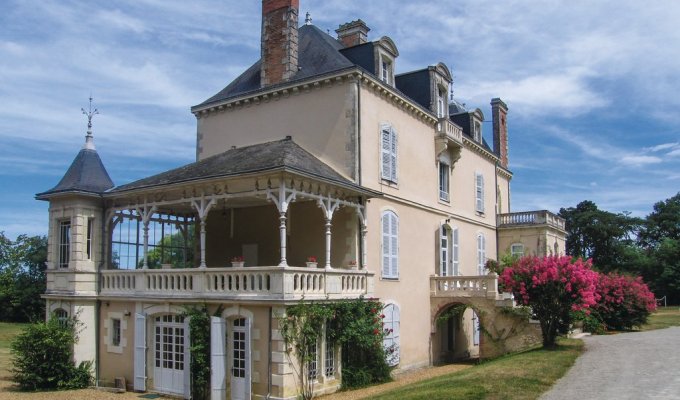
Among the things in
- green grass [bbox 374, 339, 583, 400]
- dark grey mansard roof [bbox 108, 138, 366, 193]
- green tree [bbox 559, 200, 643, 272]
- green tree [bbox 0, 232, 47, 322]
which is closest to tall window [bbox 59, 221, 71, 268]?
dark grey mansard roof [bbox 108, 138, 366, 193]

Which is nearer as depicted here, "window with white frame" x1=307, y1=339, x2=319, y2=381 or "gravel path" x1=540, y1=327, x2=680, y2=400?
"gravel path" x1=540, y1=327, x2=680, y2=400

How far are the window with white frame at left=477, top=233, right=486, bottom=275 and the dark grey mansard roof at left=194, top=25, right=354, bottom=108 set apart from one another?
985cm

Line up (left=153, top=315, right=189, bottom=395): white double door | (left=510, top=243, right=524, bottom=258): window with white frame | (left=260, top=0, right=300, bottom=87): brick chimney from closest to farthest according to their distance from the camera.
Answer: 1. (left=153, top=315, right=189, bottom=395): white double door
2. (left=260, top=0, right=300, bottom=87): brick chimney
3. (left=510, top=243, right=524, bottom=258): window with white frame

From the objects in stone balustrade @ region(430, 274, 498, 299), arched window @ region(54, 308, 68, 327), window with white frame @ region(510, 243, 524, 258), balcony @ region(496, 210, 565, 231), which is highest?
balcony @ region(496, 210, 565, 231)

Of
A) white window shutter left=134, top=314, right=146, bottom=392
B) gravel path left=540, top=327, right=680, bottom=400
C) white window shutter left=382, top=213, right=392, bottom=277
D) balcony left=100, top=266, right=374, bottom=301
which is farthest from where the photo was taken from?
white window shutter left=382, top=213, right=392, bottom=277

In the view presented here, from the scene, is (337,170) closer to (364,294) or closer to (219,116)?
(364,294)

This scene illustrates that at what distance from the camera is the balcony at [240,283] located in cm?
1284

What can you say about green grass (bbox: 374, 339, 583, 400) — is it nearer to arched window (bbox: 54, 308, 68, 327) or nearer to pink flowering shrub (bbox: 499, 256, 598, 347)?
pink flowering shrub (bbox: 499, 256, 598, 347)

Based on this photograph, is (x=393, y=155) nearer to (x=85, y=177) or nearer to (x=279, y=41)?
(x=279, y=41)

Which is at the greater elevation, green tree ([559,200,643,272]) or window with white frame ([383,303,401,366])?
green tree ([559,200,643,272])

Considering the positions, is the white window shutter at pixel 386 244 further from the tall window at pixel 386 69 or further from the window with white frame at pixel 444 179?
the window with white frame at pixel 444 179

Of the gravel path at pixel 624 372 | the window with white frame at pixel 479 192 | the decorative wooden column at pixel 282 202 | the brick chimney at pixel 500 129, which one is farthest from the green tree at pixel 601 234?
the decorative wooden column at pixel 282 202

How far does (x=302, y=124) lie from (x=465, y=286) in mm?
7132

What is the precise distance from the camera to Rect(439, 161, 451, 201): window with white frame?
21.3 metres
